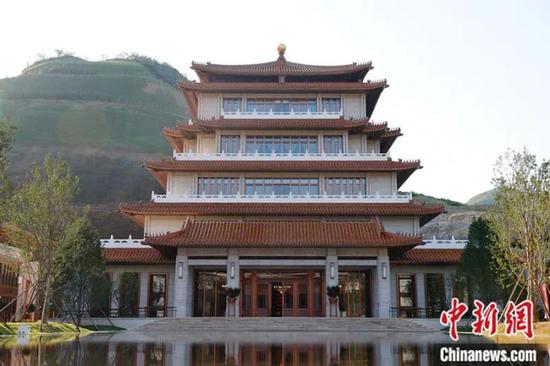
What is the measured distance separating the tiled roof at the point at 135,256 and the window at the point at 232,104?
13767mm

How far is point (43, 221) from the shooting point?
29.3 m

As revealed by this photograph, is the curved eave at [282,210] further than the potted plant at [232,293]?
Yes

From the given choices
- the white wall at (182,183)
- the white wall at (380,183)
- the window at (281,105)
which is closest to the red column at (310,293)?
the white wall at (380,183)

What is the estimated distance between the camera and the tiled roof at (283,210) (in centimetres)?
3988

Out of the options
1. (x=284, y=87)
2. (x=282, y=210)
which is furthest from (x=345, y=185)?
(x=284, y=87)

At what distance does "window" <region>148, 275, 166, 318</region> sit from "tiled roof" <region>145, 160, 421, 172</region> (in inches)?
322

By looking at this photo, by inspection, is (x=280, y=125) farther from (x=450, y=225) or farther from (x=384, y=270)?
(x=450, y=225)

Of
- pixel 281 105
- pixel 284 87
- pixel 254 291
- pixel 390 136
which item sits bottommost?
pixel 254 291

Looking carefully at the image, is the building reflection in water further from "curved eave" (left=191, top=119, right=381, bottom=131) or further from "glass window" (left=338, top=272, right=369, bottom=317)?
"curved eave" (left=191, top=119, right=381, bottom=131)

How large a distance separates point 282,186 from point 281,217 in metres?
3.39

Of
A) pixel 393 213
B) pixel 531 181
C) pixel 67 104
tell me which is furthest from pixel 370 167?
pixel 67 104

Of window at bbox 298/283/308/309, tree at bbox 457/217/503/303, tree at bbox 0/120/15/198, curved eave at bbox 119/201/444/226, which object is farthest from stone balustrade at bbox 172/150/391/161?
tree at bbox 0/120/15/198

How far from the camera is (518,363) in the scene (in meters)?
13.2

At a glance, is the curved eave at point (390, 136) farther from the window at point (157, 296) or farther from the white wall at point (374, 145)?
the window at point (157, 296)
